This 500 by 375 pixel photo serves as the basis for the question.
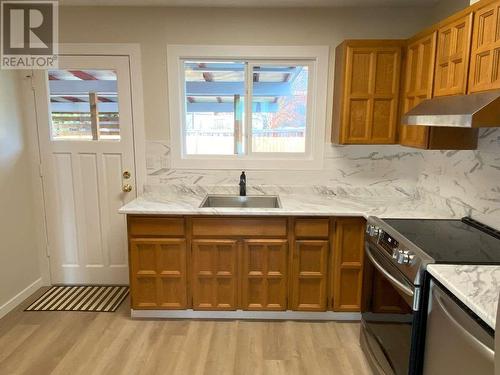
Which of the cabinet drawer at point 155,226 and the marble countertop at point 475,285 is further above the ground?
the marble countertop at point 475,285

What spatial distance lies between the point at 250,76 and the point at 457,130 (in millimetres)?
1666

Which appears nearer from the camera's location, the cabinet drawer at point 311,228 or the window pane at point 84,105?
the cabinet drawer at point 311,228

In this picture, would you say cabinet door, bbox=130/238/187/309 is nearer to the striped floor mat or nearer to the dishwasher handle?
the striped floor mat

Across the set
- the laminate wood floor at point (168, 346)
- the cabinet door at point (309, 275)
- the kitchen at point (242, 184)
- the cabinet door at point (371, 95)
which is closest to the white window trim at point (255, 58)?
the kitchen at point (242, 184)

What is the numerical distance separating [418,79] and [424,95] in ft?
0.56

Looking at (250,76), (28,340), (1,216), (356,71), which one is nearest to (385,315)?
(356,71)

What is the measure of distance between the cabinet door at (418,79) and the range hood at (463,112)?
12.3 inches

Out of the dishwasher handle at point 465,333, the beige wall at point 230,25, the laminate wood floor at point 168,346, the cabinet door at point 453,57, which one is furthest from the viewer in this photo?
the beige wall at point 230,25

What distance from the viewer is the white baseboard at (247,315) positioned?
268 cm

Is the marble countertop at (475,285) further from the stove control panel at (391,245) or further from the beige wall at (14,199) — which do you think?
the beige wall at (14,199)

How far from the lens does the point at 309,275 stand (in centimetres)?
260

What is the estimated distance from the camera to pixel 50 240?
3.18 metres

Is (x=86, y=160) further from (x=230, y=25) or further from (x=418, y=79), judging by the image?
(x=418, y=79)

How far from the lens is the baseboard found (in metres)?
2.73
